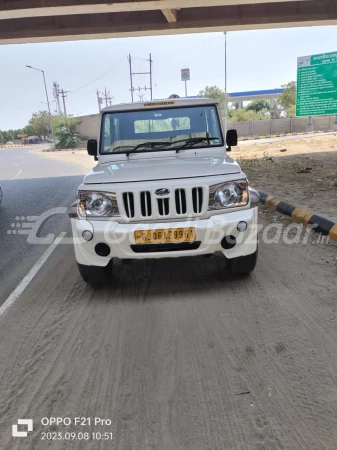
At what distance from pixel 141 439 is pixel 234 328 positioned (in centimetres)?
140

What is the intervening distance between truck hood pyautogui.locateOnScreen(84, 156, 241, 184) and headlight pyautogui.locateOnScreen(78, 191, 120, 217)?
13 centimetres

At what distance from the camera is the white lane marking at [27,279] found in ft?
13.5

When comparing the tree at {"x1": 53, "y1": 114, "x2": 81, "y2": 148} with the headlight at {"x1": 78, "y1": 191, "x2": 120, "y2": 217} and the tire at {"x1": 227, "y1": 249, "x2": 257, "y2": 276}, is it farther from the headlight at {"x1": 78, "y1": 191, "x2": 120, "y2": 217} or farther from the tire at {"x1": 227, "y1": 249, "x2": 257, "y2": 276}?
the tire at {"x1": 227, "y1": 249, "x2": 257, "y2": 276}

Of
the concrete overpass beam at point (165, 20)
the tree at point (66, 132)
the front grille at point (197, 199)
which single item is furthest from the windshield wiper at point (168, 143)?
the tree at point (66, 132)

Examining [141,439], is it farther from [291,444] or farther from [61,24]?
[61,24]

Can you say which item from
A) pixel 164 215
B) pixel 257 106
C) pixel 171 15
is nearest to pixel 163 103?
pixel 164 215

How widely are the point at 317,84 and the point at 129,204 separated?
22.6 m

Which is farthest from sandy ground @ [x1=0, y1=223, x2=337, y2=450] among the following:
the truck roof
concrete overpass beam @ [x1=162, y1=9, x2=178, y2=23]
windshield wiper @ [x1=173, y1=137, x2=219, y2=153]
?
concrete overpass beam @ [x1=162, y1=9, x2=178, y2=23]

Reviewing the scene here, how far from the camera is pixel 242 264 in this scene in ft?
13.6

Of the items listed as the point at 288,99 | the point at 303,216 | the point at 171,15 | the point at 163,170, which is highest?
the point at 171,15

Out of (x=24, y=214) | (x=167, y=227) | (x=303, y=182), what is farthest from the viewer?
(x=303, y=182)

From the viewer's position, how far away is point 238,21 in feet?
42.4

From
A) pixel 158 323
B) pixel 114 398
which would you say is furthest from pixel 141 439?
pixel 158 323

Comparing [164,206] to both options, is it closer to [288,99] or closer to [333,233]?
[333,233]
